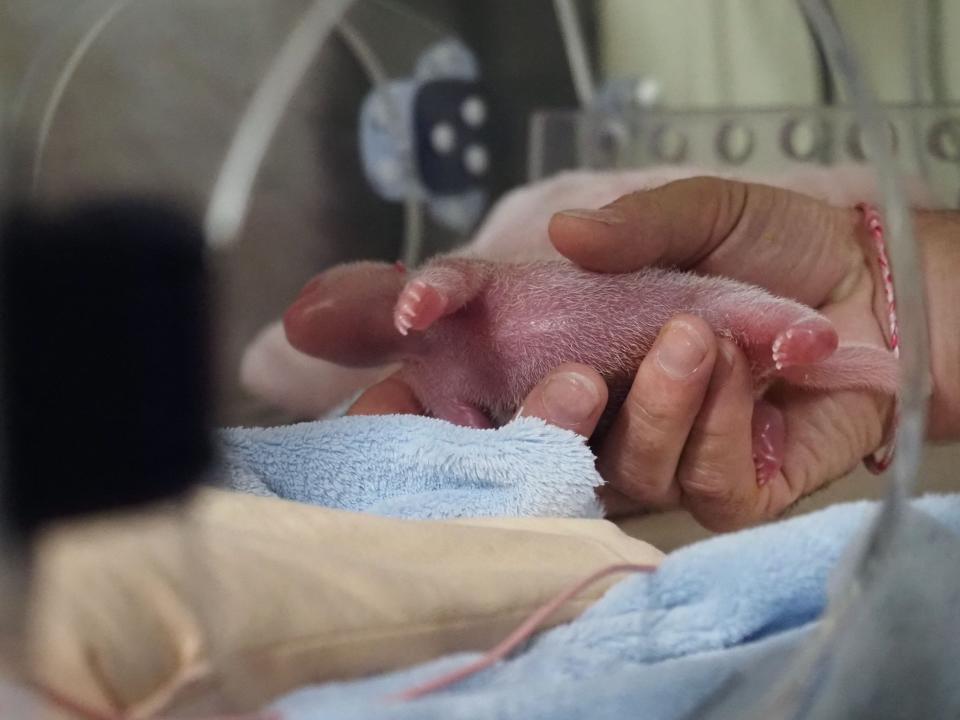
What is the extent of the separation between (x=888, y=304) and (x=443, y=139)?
57cm

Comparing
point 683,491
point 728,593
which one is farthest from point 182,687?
point 683,491

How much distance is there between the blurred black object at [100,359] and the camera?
302mm

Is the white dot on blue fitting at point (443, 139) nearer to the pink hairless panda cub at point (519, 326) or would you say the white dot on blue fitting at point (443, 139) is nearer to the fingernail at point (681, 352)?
the pink hairless panda cub at point (519, 326)

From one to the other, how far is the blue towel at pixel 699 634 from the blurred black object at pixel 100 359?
104mm

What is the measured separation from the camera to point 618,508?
54 centimetres

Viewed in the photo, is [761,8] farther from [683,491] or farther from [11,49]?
[11,49]

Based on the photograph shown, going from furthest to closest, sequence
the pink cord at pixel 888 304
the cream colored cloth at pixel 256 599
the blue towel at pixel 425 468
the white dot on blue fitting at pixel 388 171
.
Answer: the white dot on blue fitting at pixel 388 171 → the blue towel at pixel 425 468 → the pink cord at pixel 888 304 → the cream colored cloth at pixel 256 599

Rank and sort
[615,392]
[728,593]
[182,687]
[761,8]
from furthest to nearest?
[761,8] < [615,392] < [728,593] < [182,687]

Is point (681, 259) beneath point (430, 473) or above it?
above

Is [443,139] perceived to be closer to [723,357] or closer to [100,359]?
[723,357]

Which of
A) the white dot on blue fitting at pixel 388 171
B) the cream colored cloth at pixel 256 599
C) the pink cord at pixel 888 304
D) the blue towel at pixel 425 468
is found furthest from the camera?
the white dot on blue fitting at pixel 388 171

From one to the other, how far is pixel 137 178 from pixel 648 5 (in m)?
0.69

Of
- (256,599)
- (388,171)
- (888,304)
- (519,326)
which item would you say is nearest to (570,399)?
(519,326)

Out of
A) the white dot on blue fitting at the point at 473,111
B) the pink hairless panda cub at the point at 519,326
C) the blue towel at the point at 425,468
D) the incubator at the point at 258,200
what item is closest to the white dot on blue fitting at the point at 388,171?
the incubator at the point at 258,200
